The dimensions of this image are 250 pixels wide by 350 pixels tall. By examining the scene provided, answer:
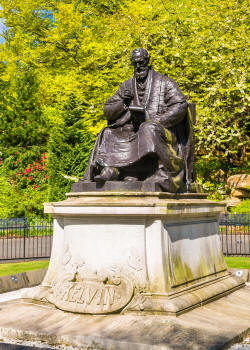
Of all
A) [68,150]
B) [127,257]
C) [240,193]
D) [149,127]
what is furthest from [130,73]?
[127,257]

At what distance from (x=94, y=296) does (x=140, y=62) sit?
3.55 m

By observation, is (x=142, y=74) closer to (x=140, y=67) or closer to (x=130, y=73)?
(x=140, y=67)

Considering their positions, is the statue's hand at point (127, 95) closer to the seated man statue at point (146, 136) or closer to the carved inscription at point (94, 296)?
the seated man statue at point (146, 136)

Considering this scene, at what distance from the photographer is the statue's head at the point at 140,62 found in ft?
23.4

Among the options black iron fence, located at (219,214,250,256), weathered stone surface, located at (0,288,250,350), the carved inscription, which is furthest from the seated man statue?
black iron fence, located at (219,214,250,256)

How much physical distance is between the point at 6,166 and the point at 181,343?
2316cm

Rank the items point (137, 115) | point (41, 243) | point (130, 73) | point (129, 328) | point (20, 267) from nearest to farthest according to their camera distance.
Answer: point (129, 328) < point (137, 115) < point (20, 267) < point (41, 243) < point (130, 73)

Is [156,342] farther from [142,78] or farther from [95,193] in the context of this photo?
[142,78]

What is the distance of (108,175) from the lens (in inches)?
257

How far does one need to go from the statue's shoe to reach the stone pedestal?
311mm

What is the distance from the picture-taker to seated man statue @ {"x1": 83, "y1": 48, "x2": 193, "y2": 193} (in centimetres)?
646

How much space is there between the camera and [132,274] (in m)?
5.82

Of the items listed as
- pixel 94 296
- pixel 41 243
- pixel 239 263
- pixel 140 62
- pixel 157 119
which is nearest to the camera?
pixel 94 296

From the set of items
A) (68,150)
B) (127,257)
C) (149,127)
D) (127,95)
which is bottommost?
(127,257)
